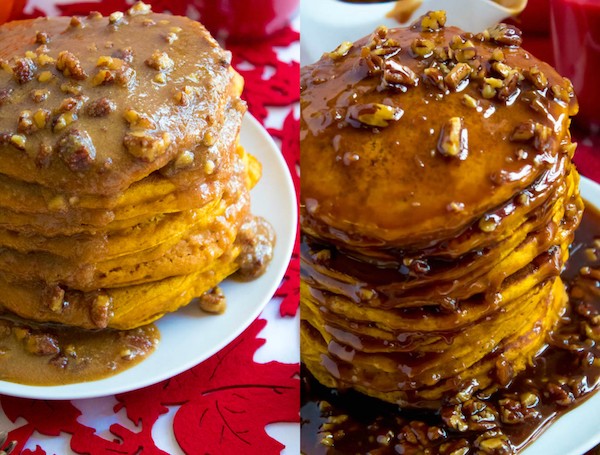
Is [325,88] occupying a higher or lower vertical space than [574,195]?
higher

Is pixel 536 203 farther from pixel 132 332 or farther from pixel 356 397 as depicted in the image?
pixel 132 332

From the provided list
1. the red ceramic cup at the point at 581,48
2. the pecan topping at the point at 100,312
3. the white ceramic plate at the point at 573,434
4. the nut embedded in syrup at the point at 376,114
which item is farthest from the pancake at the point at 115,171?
the red ceramic cup at the point at 581,48

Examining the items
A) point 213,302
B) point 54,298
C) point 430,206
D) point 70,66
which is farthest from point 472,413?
point 70,66

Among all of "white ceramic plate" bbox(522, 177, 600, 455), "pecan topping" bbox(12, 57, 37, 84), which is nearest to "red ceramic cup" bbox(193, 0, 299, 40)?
"pecan topping" bbox(12, 57, 37, 84)

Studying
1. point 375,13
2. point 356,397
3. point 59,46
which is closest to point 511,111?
point 356,397

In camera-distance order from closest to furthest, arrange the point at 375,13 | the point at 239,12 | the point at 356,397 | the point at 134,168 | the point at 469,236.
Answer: the point at 469,236, the point at 134,168, the point at 356,397, the point at 375,13, the point at 239,12
